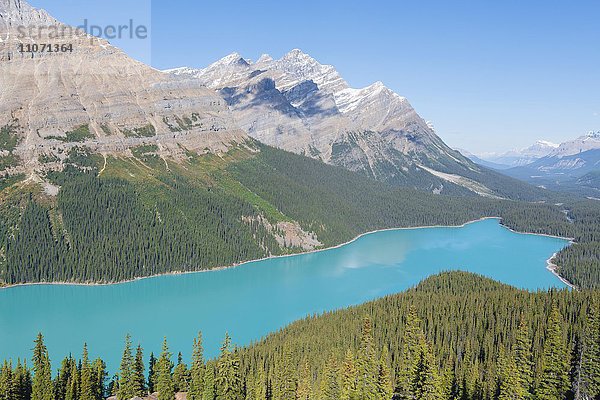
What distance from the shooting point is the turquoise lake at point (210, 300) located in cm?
10169

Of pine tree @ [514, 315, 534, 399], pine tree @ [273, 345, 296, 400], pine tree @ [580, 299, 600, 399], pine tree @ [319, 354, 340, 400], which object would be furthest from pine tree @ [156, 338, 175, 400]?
pine tree @ [580, 299, 600, 399]

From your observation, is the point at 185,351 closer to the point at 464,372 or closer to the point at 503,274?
the point at 464,372

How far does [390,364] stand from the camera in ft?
259

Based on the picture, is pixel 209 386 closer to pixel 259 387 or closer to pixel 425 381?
pixel 259 387

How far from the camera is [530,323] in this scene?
85.1 metres

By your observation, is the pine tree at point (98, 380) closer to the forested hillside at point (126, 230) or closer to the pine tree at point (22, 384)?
the pine tree at point (22, 384)

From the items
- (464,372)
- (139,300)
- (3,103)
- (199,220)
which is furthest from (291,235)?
(464,372)

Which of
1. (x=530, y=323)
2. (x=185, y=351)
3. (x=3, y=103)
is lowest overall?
(x=185, y=351)

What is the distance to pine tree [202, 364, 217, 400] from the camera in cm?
6384

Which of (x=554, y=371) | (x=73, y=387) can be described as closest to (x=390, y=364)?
(x=554, y=371)

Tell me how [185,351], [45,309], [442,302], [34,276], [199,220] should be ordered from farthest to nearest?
[199,220] < [34,276] < [45,309] < [442,302] < [185,351]

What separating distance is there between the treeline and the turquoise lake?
21.1 meters

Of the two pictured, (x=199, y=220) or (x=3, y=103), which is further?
(x=3, y=103)

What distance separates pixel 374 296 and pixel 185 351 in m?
57.7
